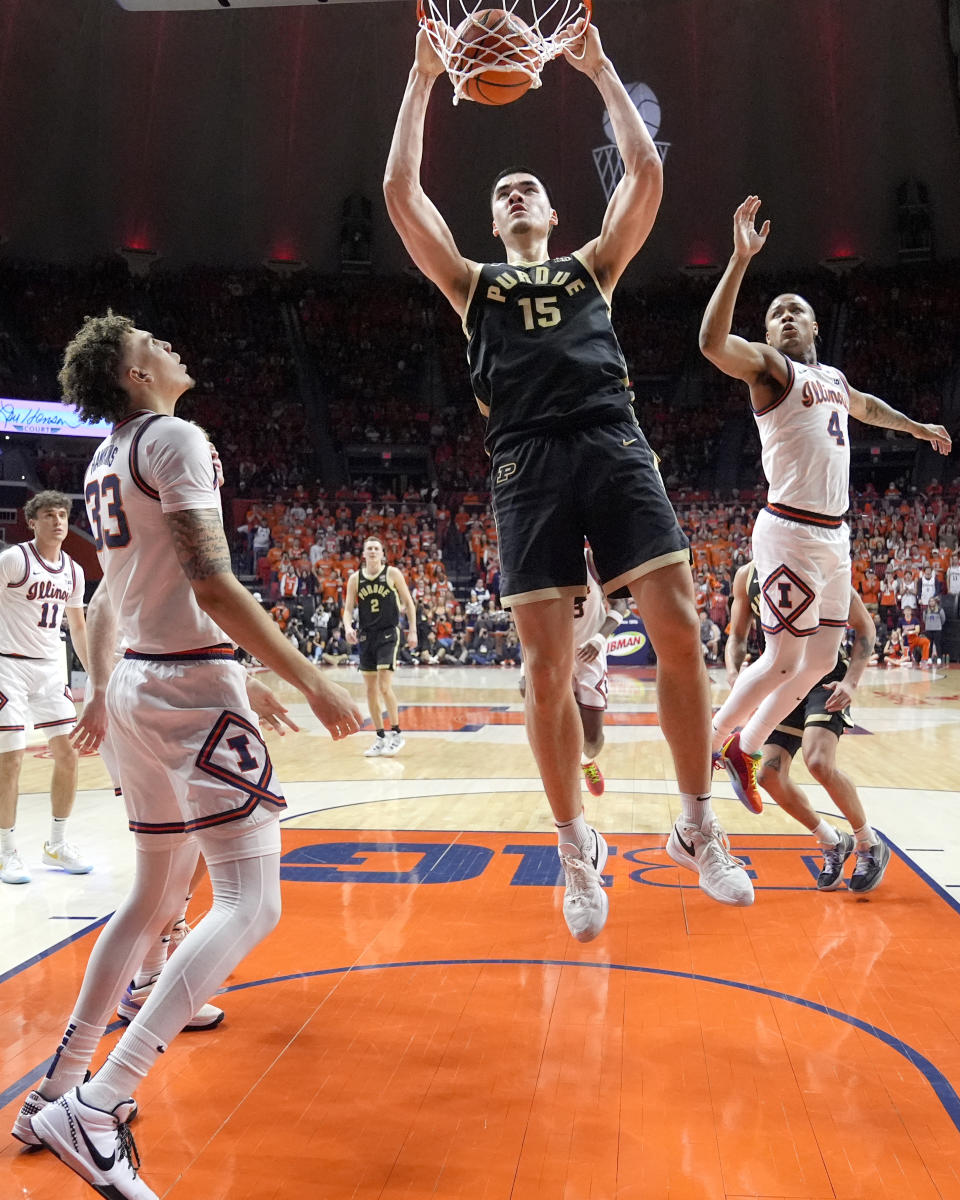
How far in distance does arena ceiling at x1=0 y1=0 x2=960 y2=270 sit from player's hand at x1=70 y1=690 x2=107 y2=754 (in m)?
22.1

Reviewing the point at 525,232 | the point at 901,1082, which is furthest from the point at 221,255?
the point at 901,1082

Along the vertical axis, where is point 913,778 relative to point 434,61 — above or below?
below

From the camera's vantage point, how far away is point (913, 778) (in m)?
8.13

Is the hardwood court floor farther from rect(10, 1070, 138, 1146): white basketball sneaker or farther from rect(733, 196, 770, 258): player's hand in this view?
rect(733, 196, 770, 258): player's hand

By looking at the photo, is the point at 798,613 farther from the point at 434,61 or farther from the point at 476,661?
the point at 476,661

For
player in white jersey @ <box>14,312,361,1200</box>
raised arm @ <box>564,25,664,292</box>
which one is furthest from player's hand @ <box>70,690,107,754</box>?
raised arm @ <box>564,25,664,292</box>

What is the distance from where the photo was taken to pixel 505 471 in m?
3.45

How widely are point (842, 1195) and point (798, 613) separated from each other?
9.10 feet

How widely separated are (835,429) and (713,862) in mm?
2392

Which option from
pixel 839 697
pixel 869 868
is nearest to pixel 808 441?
pixel 839 697

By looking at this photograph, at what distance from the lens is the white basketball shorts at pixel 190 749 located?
8.05 ft

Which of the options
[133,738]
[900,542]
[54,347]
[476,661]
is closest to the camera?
[133,738]

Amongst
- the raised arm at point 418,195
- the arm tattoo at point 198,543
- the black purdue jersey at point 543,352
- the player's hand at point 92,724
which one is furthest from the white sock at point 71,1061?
the raised arm at point 418,195

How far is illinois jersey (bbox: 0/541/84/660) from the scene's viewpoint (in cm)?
583
